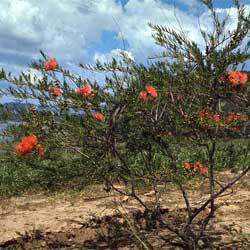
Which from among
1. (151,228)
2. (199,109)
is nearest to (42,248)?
(151,228)

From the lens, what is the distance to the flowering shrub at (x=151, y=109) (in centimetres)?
442

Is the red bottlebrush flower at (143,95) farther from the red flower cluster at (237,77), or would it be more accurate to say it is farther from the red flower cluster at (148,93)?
the red flower cluster at (237,77)

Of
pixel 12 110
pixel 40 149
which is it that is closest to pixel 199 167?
pixel 40 149

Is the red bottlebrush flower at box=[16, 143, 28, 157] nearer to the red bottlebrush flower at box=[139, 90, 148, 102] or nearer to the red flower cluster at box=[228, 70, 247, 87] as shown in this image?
the red bottlebrush flower at box=[139, 90, 148, 102]

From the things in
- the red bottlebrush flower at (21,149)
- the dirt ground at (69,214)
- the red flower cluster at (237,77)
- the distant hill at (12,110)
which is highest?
the red flower cluster at (237,77)

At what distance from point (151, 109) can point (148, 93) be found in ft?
0.91

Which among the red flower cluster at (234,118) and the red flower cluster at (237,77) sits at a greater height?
the red flower cluster at (237,77)

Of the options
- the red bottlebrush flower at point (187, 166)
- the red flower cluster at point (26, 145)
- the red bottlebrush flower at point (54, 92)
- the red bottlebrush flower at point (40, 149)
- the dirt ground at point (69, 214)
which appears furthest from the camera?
the dirt ground at point (69, 214)

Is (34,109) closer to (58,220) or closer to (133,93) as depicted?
(133,93)

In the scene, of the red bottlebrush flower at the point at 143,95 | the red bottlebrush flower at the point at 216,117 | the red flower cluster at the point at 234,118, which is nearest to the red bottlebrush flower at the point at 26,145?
the red bottlebrush flower at the point at 143,95

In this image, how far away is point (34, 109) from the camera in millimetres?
4426

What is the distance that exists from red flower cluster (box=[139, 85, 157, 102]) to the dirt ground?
152cm

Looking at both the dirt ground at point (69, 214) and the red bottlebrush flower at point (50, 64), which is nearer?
the red bottlebrush flower at point (50, 64)

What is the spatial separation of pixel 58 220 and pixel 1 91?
9.10 feet
